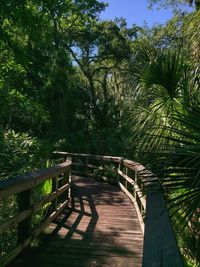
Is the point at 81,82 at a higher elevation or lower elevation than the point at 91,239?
higher

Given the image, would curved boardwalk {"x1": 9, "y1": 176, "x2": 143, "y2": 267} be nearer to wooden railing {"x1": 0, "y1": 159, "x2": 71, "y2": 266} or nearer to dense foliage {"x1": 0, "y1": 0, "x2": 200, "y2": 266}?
wooden railing {"x1": 0, "y1": 159, "x2": 71, "y2": 266}

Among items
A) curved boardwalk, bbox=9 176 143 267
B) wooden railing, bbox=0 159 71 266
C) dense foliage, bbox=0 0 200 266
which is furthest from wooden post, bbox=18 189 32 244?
dense foliage, bbox=0 0 200 266

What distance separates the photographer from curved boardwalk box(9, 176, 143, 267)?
464 centimetres

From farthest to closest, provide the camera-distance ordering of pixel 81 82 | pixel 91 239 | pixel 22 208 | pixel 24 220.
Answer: pixel 81 82 < pixel 91 239 < pixel 24 220 < pixel 22 208

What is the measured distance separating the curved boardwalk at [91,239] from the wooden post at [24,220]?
24cm

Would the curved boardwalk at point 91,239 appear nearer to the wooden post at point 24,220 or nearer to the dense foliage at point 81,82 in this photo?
the wooden post at point 24,220

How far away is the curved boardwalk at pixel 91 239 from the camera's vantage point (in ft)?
15.2

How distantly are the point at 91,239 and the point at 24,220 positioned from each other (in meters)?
1.39

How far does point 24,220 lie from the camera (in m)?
4.66

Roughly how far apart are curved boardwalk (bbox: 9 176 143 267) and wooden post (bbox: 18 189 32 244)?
242 millimetres

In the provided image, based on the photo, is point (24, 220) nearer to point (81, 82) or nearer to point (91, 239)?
point (91, 239)

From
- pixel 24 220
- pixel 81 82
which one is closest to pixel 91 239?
pixel 24 220

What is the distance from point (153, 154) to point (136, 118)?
9.25 feet

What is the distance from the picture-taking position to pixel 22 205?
455 centimetres
